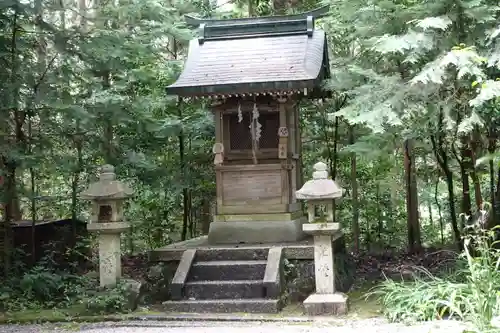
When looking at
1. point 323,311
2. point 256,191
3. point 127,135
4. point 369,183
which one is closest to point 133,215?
point 127,135

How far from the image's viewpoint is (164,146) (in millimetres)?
13055

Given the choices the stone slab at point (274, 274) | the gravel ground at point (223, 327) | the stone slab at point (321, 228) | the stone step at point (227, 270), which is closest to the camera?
the gravel ground at point (223, 327)

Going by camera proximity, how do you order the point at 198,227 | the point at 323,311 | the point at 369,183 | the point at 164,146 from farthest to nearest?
the point at 198,227, the point at 369,183, the point at 164,146, the point at 323,311

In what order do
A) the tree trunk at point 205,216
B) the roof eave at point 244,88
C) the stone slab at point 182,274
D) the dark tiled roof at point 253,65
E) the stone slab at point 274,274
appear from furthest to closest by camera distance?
1. the tree trunk at point 205,216
2. the dark tiled roof at point 253,65
3. the roof eave at point 244,88
4. the stone slab at point 182,274
5. the stone slab at point 274,274

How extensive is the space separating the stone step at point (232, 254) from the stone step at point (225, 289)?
59 cm

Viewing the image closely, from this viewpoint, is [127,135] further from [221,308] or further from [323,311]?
[323,311]

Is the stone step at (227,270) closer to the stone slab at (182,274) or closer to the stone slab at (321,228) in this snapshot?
the stone slab at (182,274)

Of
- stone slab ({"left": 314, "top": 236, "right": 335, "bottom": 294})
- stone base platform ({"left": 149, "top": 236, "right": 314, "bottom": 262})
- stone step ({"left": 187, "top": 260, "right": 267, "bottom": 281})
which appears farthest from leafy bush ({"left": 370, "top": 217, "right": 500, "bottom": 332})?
stone step ({"left": 187, "top": 260, "right": 267, "bottom": 281})

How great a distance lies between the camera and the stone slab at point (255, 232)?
31.5ft

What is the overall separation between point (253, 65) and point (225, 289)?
13.3ft

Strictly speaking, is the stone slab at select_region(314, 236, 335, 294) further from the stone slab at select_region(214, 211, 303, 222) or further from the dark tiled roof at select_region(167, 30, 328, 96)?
the dark tiled roof at select_region(167, 30, 328, 96)

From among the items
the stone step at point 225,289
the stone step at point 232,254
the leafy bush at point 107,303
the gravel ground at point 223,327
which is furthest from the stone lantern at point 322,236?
the leafy bush at point 107,303

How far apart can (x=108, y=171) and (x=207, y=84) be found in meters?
2.26

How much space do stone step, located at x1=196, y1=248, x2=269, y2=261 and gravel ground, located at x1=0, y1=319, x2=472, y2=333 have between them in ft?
5.76
